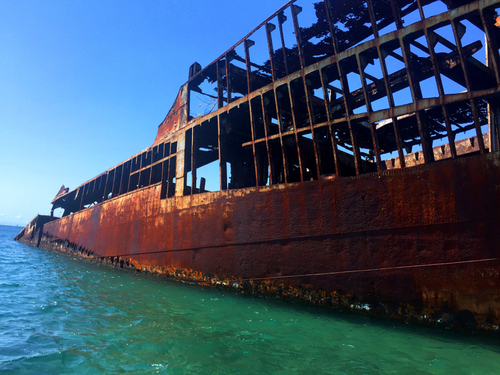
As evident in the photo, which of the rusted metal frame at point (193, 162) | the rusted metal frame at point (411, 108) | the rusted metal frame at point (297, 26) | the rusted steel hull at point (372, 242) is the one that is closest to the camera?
the rusted steel hull at point (372, 242)

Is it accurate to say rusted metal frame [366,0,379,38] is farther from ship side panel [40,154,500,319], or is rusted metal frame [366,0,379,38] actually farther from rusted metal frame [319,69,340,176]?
ship side panel [40,154,500,319]

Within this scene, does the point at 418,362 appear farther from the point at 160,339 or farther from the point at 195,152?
the point at 195,152

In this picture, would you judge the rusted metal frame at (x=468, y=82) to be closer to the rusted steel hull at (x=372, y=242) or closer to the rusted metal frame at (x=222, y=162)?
the rusted steel hull at (x=372, y=242)

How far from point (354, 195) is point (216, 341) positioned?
3459mm

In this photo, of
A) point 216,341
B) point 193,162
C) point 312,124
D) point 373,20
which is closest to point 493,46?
point 373,20

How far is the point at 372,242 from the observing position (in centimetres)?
502

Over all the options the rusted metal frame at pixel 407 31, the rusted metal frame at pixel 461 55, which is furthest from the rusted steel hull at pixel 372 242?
the rusted metal frame at pixel 407 31

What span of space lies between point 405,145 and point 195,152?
887 cm

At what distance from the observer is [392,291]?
473cm

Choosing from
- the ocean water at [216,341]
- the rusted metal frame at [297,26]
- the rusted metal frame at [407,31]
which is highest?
the rusted metal frame at [297,26]

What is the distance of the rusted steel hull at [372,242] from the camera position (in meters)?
4.22

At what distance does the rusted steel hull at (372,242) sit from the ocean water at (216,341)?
382mm

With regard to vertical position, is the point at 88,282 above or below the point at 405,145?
below

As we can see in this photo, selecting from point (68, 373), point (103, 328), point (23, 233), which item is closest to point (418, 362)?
point (68, 373)
